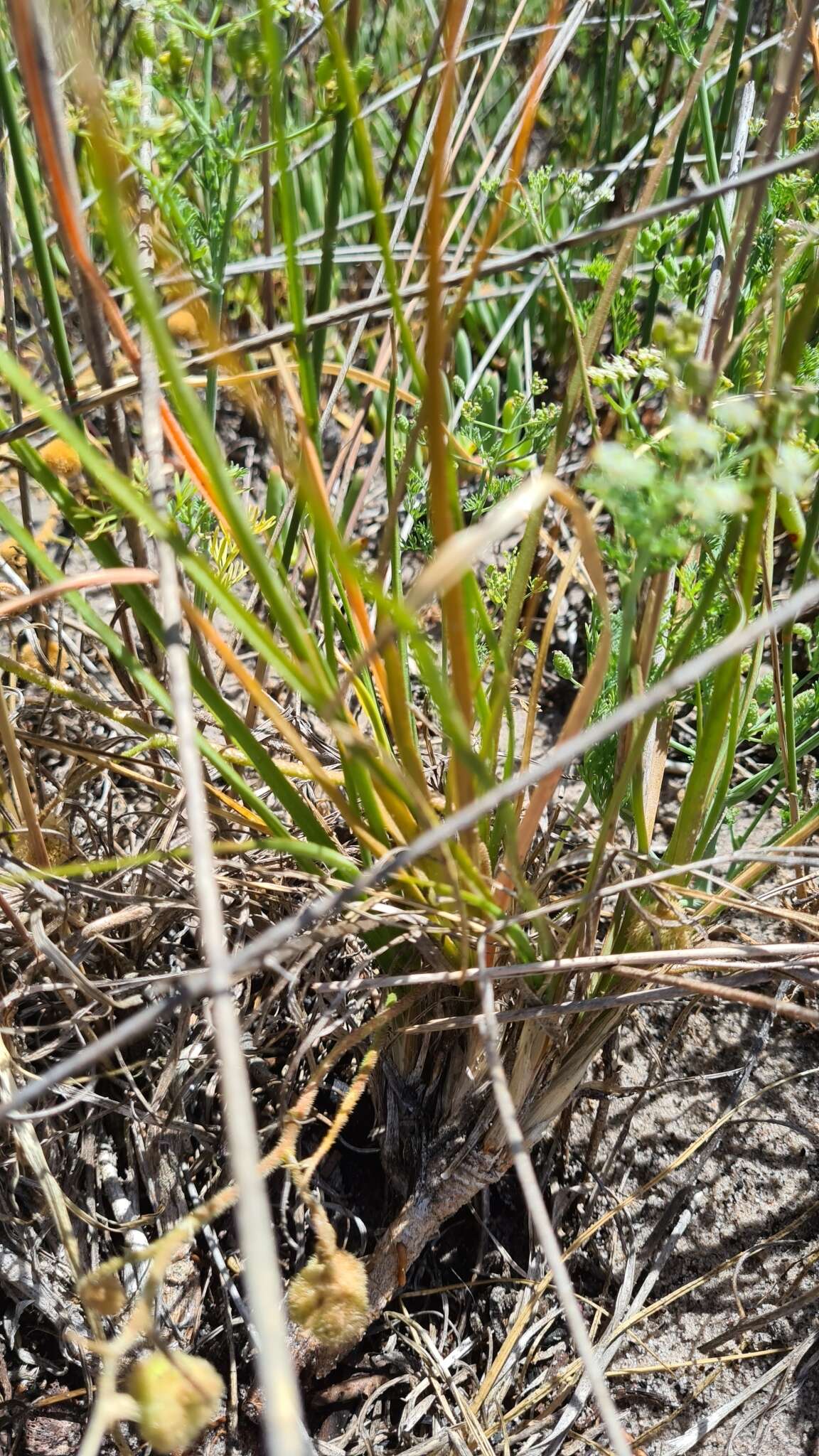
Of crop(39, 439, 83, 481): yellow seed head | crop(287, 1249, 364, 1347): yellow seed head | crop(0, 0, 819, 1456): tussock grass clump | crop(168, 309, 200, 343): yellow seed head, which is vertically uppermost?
crop(168, 309, 200, 343): yellow seed head

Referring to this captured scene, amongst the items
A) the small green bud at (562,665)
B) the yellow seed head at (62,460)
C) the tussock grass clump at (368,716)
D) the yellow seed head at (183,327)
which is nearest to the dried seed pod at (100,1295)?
the tussock grass clump at (368,716)

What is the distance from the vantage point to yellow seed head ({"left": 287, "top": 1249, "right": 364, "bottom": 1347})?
0.57 m

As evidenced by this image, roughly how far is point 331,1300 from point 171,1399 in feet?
0.50

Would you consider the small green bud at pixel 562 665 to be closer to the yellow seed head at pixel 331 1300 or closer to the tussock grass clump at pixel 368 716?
the tussock grass clump at pixel 368 716

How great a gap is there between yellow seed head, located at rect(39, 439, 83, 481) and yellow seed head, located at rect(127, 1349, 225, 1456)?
3.17ft

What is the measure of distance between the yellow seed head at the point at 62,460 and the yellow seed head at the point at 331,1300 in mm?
921

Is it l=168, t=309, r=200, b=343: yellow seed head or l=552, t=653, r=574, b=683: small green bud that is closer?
l=552, t=653, r=574, b=683: small green bud

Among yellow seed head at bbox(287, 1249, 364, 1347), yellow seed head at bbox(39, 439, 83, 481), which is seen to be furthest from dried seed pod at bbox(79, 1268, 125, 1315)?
yellow seed head at bbox(39, 439, 83, 481)

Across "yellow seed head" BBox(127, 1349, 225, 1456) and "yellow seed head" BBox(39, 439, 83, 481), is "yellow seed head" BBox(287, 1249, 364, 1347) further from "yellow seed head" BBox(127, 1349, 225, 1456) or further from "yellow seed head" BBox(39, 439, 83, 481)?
"yellow seed head" BBox(39, 439, 83, 481)

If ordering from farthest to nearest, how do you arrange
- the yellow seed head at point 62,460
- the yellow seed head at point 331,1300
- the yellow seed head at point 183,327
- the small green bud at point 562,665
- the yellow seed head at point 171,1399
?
the yellow seed head at point 183,327 → the yellow seed head at point 62,460 → the small green bud at point 562,665 → the yellow seed head at point 331,1300 → the yellow seed head at point 171,1399

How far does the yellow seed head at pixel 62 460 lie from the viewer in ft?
3.78

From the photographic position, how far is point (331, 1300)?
22.3 inches

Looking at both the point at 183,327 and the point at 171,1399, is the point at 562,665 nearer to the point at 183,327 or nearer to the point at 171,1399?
the point at 171,1399

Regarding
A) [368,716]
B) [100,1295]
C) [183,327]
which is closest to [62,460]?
[183,327]
